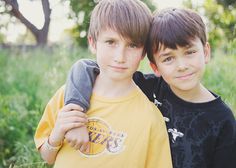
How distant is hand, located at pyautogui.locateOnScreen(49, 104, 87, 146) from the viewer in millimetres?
2320

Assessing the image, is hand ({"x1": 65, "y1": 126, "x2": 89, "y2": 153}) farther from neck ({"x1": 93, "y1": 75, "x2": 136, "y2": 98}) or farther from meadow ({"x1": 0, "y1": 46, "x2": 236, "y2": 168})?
meadow ({"x1": 0, "y1": 46, "x2": 236, "y2": 168})

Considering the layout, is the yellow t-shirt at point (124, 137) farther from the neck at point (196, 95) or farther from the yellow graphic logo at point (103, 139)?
the neck at point (196, 95)

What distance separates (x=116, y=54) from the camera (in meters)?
2.32

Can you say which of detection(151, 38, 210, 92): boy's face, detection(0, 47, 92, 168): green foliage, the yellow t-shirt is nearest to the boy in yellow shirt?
the yellow t-shirt

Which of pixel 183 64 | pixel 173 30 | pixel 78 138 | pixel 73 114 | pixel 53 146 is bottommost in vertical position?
pixel 53 146

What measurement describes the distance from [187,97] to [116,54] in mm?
478

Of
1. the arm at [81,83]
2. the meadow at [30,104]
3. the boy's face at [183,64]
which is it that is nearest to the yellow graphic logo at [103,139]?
the arm at [81,83]

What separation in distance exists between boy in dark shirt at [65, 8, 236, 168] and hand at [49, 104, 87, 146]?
4 cm

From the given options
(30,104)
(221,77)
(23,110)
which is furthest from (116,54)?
(30,104)

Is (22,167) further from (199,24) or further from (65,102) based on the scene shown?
(199,24)

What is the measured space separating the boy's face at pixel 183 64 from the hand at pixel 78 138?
51cm

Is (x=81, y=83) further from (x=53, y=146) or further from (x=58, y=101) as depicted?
(x=53, y=146)

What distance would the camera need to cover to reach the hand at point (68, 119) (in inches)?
91.4

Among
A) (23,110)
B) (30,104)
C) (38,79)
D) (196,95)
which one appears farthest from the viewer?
(38,79)
